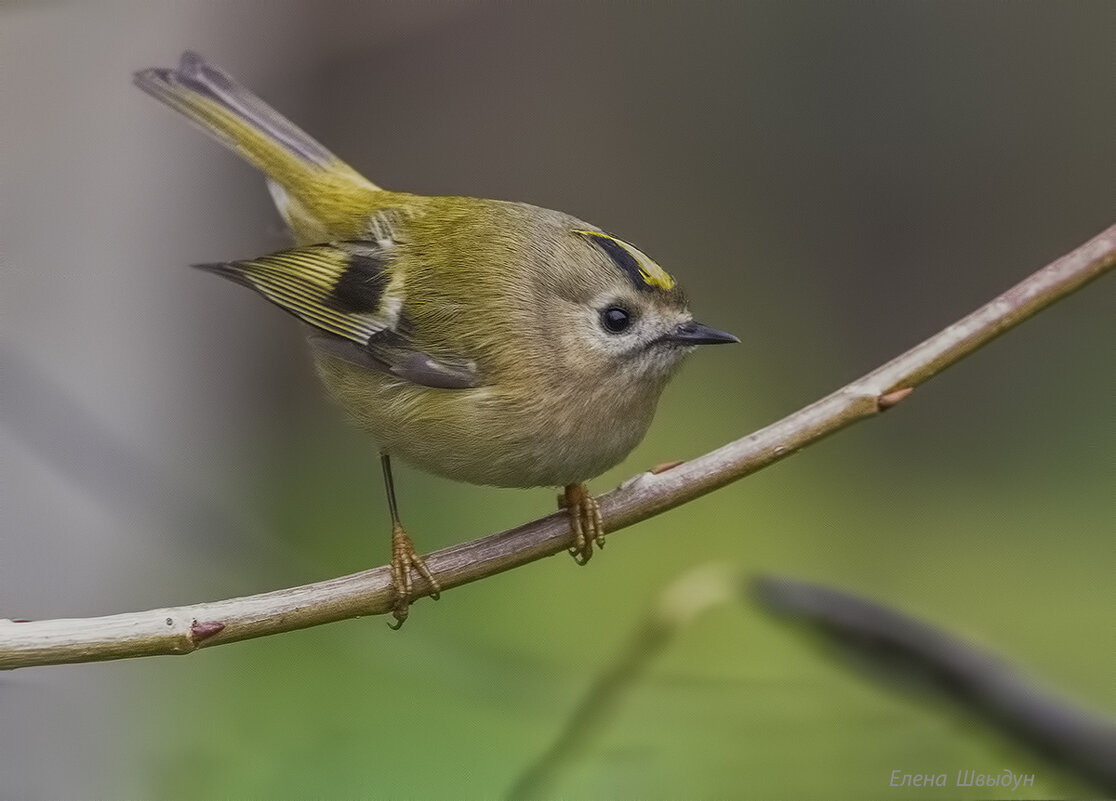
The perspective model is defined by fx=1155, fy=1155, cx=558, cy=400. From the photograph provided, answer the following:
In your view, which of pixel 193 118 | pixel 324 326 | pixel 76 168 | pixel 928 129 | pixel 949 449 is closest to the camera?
pixel 324 326

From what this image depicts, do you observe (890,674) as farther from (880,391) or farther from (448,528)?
(448,528)

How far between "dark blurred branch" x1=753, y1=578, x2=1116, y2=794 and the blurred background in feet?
0.24

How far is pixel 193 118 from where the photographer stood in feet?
8.21

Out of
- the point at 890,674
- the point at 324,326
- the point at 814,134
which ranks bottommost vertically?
the point at 890,674

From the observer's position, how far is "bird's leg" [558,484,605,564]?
191 cm

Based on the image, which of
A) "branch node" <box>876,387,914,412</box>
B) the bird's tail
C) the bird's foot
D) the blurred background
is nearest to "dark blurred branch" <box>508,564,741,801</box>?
the blurred background

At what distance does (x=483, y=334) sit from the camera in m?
2.05

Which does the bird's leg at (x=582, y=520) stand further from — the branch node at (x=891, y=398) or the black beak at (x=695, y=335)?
the branch node at (x=891, y=398)

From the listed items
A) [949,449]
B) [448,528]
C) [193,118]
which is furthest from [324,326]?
[949,449]

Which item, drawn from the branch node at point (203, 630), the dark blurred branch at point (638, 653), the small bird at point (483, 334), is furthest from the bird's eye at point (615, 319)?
the branch node at point (203, 630)

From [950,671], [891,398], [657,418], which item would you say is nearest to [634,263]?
[891,398]

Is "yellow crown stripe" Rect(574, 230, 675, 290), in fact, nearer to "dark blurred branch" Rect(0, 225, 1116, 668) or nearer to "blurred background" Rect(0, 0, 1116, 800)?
"dark blurred branch" Rect(0, 225, 1116, 668)

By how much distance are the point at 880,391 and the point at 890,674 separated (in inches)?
15.5

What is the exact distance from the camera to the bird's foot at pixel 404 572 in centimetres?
183
